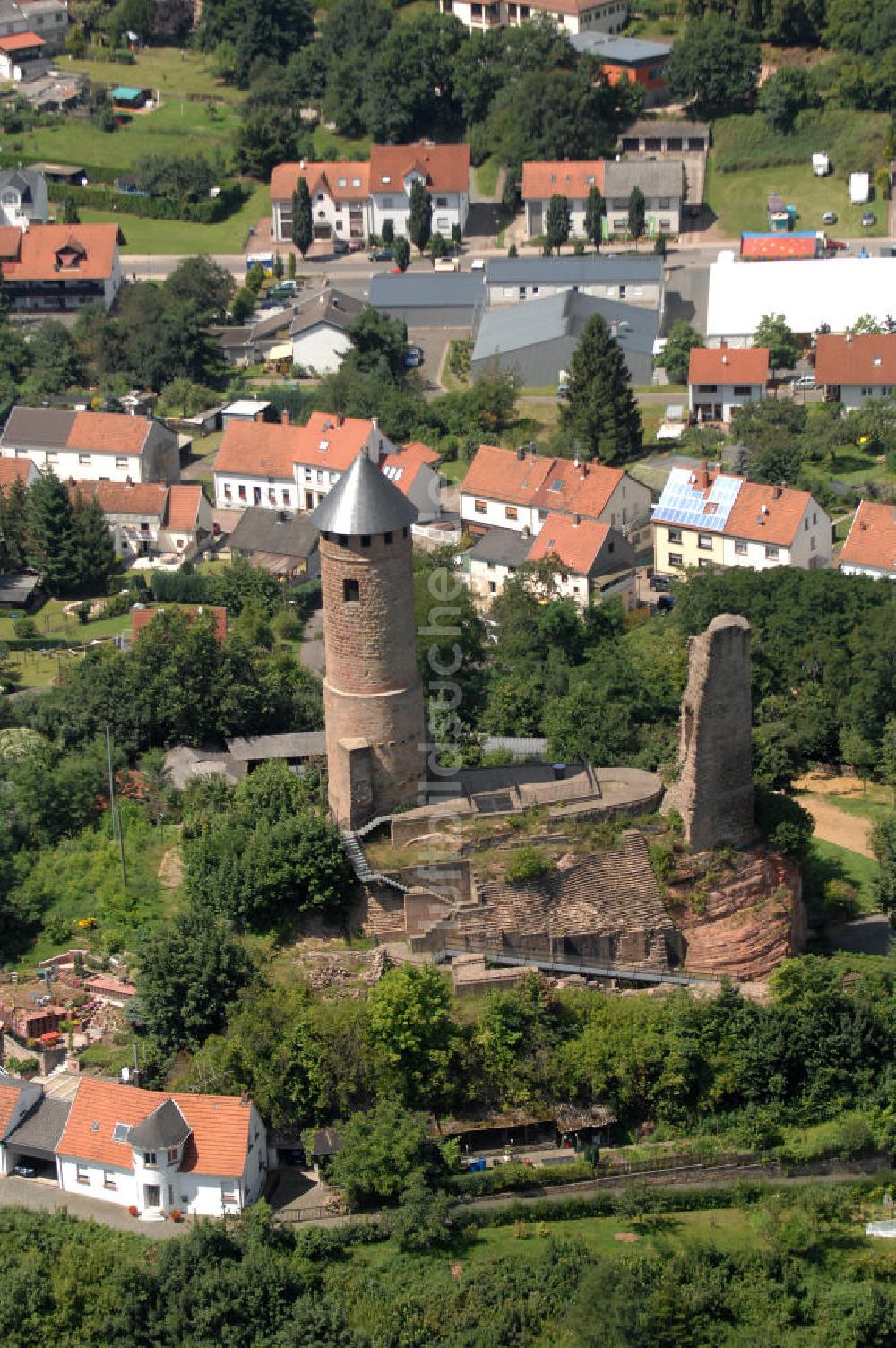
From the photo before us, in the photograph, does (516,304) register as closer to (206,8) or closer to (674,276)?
(674,276)

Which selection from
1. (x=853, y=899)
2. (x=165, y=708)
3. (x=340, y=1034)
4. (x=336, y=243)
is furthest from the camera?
(x=336, y=243)

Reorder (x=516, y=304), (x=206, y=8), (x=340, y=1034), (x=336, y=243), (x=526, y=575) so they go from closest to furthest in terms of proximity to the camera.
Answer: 1. (x=340, y=1034)
2. (x=526, y=575)
3. (x=516, y=304)
4. (x=336, y=243)
5. (x=206, y=8)

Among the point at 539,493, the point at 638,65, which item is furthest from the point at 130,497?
the point at 638,65

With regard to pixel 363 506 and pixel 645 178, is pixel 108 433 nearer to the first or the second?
pixel 645 178

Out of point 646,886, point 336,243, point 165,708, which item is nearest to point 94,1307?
point 646,886

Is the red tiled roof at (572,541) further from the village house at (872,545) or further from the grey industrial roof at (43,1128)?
the grey industrial roof at (43,1128)

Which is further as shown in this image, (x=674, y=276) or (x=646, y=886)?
(x=674, y=276)

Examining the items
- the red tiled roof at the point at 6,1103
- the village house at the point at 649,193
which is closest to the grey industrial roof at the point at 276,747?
the red tiled roof at the point at 6,1103
